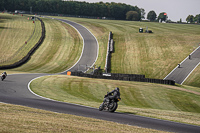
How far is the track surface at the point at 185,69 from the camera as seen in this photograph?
2151 inches

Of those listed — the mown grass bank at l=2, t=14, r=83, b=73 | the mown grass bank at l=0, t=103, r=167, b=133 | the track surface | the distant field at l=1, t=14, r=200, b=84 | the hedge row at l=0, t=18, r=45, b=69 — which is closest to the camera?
the mown grass bank at l=0, t=103, r=167, b=133

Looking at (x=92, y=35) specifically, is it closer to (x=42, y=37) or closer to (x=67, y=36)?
(x=67, y=36)

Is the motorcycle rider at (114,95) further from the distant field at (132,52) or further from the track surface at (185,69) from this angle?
the distant field at (132,52)

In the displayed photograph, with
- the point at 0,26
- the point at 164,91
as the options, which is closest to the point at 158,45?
the point at 164,91

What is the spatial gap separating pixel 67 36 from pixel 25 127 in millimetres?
80583

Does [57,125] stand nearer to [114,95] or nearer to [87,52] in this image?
[114,95]

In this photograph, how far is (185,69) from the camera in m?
59.2

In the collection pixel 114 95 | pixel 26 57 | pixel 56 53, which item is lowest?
pixel 26 57

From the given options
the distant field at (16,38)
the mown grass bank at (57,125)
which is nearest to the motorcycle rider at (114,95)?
the mown grass bank at (57,125)

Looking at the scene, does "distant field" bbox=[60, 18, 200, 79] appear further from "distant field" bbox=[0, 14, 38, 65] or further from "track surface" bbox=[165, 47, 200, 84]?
"distant field" bbox=[0, 14, 38, 65]

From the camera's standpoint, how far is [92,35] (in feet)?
304

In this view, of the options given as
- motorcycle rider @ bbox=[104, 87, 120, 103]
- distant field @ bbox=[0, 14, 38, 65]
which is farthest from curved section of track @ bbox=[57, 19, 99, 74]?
motorcycle rider @ bbox=[104, 87, 120, 103]

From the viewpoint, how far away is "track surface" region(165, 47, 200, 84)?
179 ft

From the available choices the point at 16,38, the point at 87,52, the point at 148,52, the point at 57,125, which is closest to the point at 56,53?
the point at 87,52
